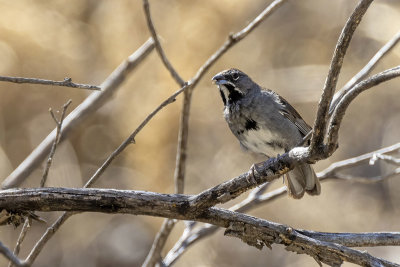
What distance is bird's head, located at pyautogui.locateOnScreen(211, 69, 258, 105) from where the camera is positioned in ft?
16.1

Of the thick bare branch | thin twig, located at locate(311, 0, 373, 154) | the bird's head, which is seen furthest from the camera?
the bird's head

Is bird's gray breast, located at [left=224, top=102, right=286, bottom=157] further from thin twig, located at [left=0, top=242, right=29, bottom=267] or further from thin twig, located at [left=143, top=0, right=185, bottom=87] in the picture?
thin twig, located at [left=0, top=242, right=29, bottom=267]

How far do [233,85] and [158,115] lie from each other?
2.43 meters

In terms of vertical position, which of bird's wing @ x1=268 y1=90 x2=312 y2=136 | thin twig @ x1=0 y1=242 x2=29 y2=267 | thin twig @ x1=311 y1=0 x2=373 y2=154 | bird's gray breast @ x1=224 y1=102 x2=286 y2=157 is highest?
bird's wing @ x1=268 y1=90 x2=312 y2=136

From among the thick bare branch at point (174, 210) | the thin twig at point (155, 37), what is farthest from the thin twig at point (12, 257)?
the thin twig at point (155, 37)

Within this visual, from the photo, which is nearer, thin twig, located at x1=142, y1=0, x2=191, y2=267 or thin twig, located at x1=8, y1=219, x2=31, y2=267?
thin twig, located at x1=8, y1=219, x2=31, y2=267

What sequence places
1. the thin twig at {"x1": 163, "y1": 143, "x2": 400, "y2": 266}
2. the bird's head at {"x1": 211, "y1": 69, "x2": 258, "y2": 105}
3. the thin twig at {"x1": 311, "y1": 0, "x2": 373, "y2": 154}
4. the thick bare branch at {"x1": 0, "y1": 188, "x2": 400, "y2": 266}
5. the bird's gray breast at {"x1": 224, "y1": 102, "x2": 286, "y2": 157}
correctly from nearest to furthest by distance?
the thin twig at {"x1": 311, "y1": 0, "x2": 373, "y2": 154} → the thick bare branch at {"x1": 0, "y1": 188, "x2": 400, "y2": 266} → the thin twig at {"x1": 163, "y1": 143, "x2": 400, "y2": 266} → the bird's gray breast at {"x1": 224, "y1": 102, "x2": 286, "y2": 157} → the bird's head at {"x1": 211, "y1": 69, "x2": 258, "y2": 105}

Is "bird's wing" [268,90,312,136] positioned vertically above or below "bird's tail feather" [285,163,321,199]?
above

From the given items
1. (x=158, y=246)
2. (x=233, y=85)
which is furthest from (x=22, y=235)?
(x=233, y=85)

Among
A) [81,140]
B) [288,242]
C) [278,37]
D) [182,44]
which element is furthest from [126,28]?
[288,242]

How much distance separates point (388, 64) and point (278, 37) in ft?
4.87

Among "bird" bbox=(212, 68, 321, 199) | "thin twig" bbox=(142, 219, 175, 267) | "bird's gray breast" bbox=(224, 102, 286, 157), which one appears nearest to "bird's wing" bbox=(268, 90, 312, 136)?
"bird" bbox=(212, 68, 321, 199)

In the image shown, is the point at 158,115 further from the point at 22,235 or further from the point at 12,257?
the point at 12,257

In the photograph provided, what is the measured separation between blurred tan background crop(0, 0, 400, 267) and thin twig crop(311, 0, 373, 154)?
179 inches
